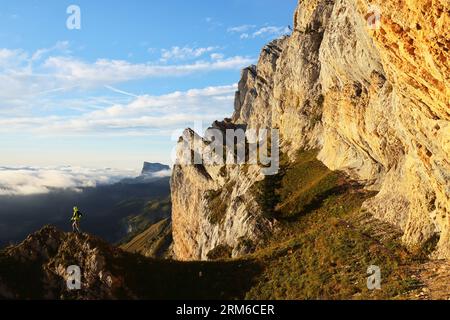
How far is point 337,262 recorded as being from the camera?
110 feet

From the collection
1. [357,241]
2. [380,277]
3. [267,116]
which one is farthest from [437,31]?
[267,116]

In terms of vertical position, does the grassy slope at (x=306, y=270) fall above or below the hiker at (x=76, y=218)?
below

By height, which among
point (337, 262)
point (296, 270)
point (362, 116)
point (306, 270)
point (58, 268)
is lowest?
point (296, 270)

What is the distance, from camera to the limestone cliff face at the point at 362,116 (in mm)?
24047

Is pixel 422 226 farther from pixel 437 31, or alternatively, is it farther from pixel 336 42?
pixel 336 42

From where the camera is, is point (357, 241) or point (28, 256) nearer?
point (28, 256)

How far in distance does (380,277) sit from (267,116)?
361ft

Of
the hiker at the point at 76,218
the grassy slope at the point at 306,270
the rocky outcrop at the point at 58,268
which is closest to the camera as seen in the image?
the grassy slope at the point at 306,270

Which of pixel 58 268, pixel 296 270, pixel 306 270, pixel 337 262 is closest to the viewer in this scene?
pixel 58 268

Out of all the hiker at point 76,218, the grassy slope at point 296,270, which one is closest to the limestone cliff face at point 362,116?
the grassy slope at point 296,270

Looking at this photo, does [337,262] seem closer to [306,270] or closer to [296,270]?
[306,270]

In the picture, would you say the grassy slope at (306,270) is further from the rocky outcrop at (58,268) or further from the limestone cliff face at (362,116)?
the limestone cliff face at (362,116)

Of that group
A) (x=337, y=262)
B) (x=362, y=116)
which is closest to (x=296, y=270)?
(x=337, y=262)

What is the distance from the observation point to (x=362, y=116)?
203 feet
